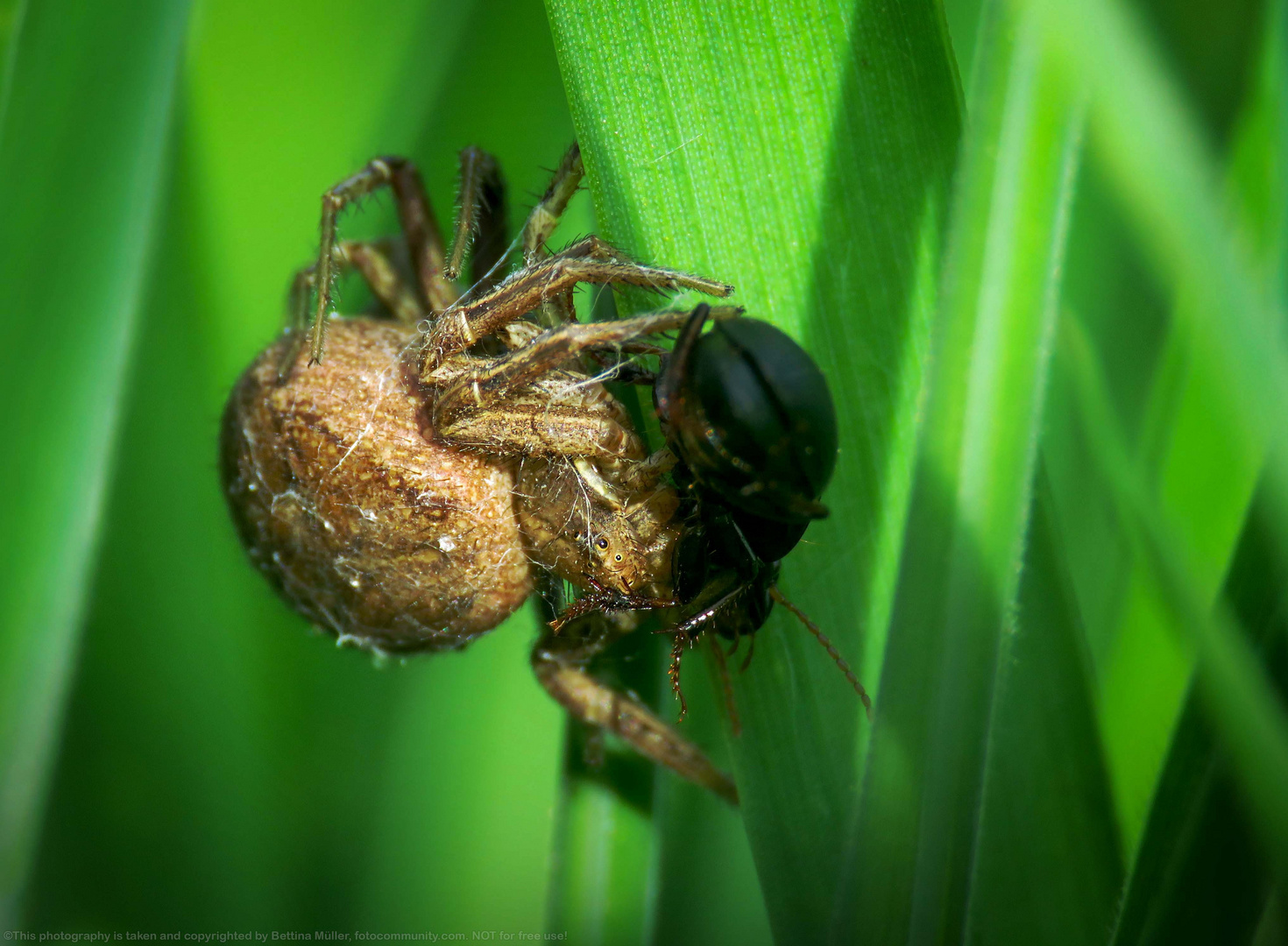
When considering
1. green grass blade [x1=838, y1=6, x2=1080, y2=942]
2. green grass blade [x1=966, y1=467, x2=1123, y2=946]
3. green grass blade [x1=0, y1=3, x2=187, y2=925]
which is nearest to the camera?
green grass blade [x1=838, y1=6, x2=1080, y2=942]

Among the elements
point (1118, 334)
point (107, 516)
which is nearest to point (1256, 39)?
point (1118, 334)

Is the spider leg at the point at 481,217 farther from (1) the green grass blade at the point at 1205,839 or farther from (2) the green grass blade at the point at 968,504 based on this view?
(1) the green grass blade at the point at 1205,839

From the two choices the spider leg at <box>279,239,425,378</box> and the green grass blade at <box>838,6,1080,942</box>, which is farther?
the spider leg at <box>279,239,425,378</box>

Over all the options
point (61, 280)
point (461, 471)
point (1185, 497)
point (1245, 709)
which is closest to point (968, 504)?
point (1245, 709)

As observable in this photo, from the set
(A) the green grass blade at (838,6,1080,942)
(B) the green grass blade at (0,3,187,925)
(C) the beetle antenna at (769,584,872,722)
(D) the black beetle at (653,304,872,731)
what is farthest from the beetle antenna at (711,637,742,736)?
(B) the green grass blade at (0,3,187,925)

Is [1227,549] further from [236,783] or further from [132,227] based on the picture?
[236,783]

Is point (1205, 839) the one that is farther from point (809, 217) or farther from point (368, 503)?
point (368, 503)

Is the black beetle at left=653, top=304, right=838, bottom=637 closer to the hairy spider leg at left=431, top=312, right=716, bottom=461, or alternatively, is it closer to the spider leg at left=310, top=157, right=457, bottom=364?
the hairy spider leg at left=431, top=312, right=716, bottom=461
